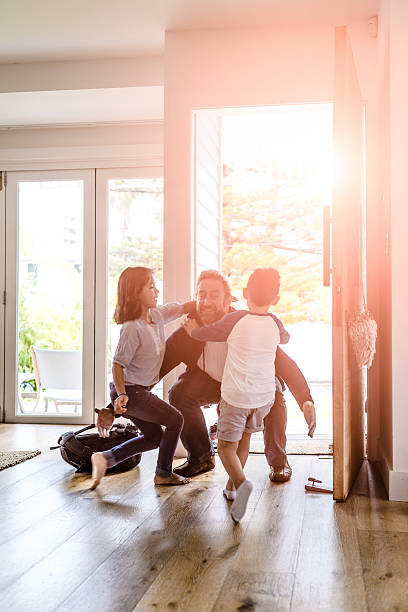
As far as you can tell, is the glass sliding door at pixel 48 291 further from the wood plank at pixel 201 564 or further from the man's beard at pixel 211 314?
the wood plank at pixel 201 564

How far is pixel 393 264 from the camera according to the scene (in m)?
3.02

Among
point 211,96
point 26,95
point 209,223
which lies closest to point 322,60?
point 211,96

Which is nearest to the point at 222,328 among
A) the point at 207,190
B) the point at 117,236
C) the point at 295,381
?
the point at 295,381

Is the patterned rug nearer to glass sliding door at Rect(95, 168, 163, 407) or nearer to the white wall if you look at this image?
glass sliding door at Rect(95, 168, 163, 407)

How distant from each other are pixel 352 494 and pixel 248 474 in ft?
2.08

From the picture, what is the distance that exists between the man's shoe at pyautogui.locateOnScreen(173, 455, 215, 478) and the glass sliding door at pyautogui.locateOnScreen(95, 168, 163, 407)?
1.88 metres

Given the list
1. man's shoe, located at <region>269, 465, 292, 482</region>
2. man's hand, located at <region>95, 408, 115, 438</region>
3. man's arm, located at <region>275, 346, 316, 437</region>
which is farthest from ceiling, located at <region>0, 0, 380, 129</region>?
man's shoe, located at <region>269, 465, 292, 482</region>

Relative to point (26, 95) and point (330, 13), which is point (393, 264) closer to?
point (330, 13)

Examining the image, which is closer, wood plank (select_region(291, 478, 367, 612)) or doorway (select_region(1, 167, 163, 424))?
wood plank (select_region(291, 478, 367, 612))

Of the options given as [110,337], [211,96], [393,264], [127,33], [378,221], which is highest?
[127,33]

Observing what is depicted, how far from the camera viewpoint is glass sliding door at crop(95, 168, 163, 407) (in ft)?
17.4

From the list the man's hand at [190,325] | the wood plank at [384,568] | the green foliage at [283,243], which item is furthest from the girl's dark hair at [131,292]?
the green foliage at [283,243]

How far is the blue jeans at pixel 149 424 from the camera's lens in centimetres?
322

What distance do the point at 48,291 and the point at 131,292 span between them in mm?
2443
